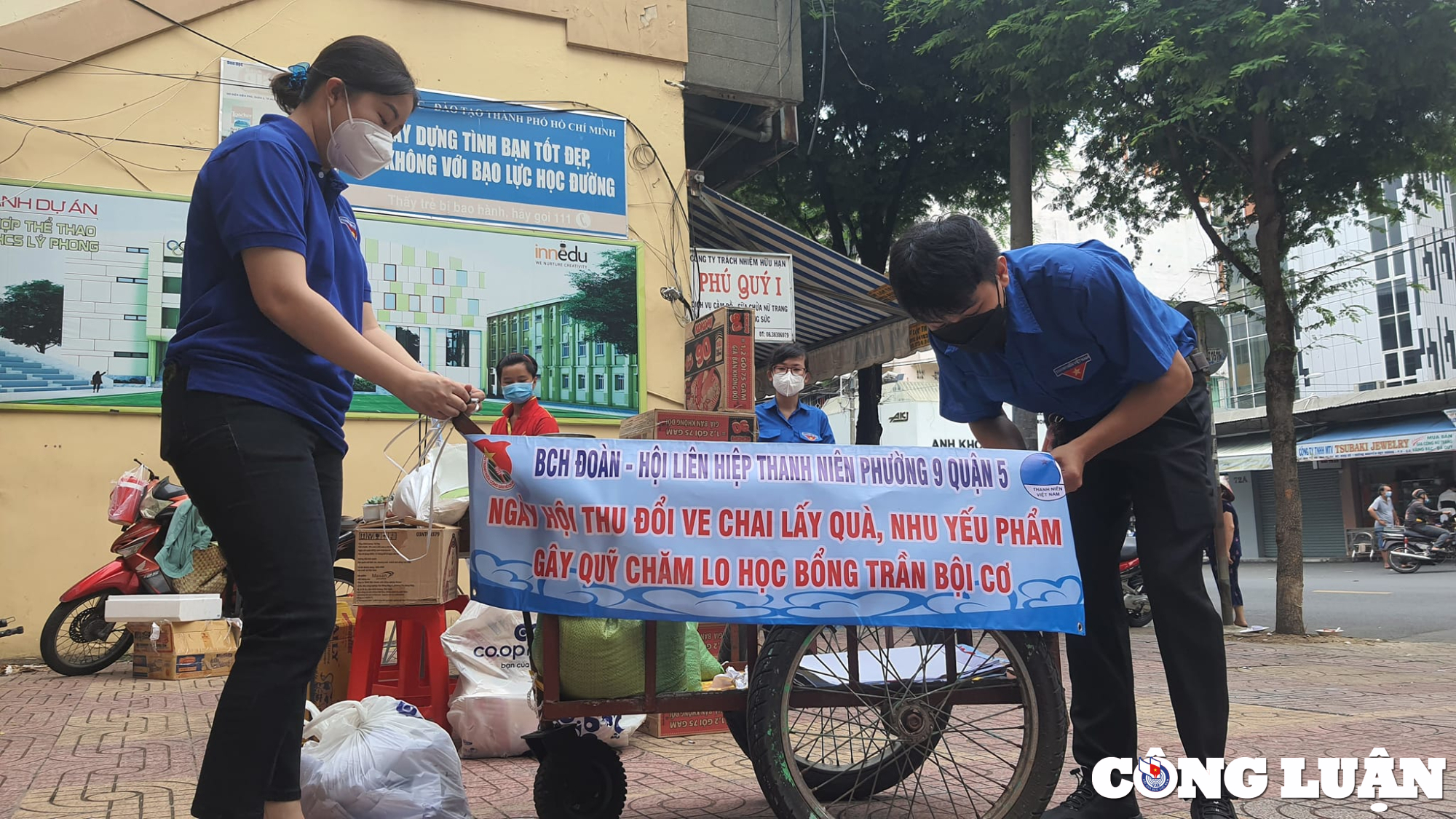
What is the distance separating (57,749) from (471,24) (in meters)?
6.60

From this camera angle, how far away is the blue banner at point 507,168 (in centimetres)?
855

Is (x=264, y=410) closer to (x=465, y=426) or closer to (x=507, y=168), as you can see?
(x=465, y=426)

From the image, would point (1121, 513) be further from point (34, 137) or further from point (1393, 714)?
→ point (34, 137)

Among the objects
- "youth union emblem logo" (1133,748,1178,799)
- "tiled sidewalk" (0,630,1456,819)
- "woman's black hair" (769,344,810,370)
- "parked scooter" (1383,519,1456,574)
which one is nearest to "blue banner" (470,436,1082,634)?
"youth union emblem logo" (1133,748,1178,799)

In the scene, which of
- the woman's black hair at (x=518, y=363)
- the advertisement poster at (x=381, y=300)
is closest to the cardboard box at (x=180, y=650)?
the advertisement poster at (x=381, y=300)

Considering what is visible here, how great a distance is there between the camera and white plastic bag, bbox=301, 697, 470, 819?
2514 millimetres

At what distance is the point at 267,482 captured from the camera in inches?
78.9

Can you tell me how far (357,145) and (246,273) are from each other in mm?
405

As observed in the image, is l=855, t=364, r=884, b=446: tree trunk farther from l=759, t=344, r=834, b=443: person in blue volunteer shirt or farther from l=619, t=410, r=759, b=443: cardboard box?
l=619, t=410, r=759, b=443: cardboard box

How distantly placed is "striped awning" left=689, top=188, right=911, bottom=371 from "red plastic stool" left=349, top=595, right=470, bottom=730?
6.19 m


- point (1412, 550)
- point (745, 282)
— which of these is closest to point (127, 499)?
point (745, 282)

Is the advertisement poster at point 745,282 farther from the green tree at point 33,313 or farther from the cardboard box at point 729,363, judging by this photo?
the green tree at point 33,313

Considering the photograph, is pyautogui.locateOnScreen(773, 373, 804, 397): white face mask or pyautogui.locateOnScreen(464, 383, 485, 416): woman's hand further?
pyautogui.locateOnScreen(773, 373, 804, 397): white face mask

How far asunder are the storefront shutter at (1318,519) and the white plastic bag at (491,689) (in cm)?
2499
